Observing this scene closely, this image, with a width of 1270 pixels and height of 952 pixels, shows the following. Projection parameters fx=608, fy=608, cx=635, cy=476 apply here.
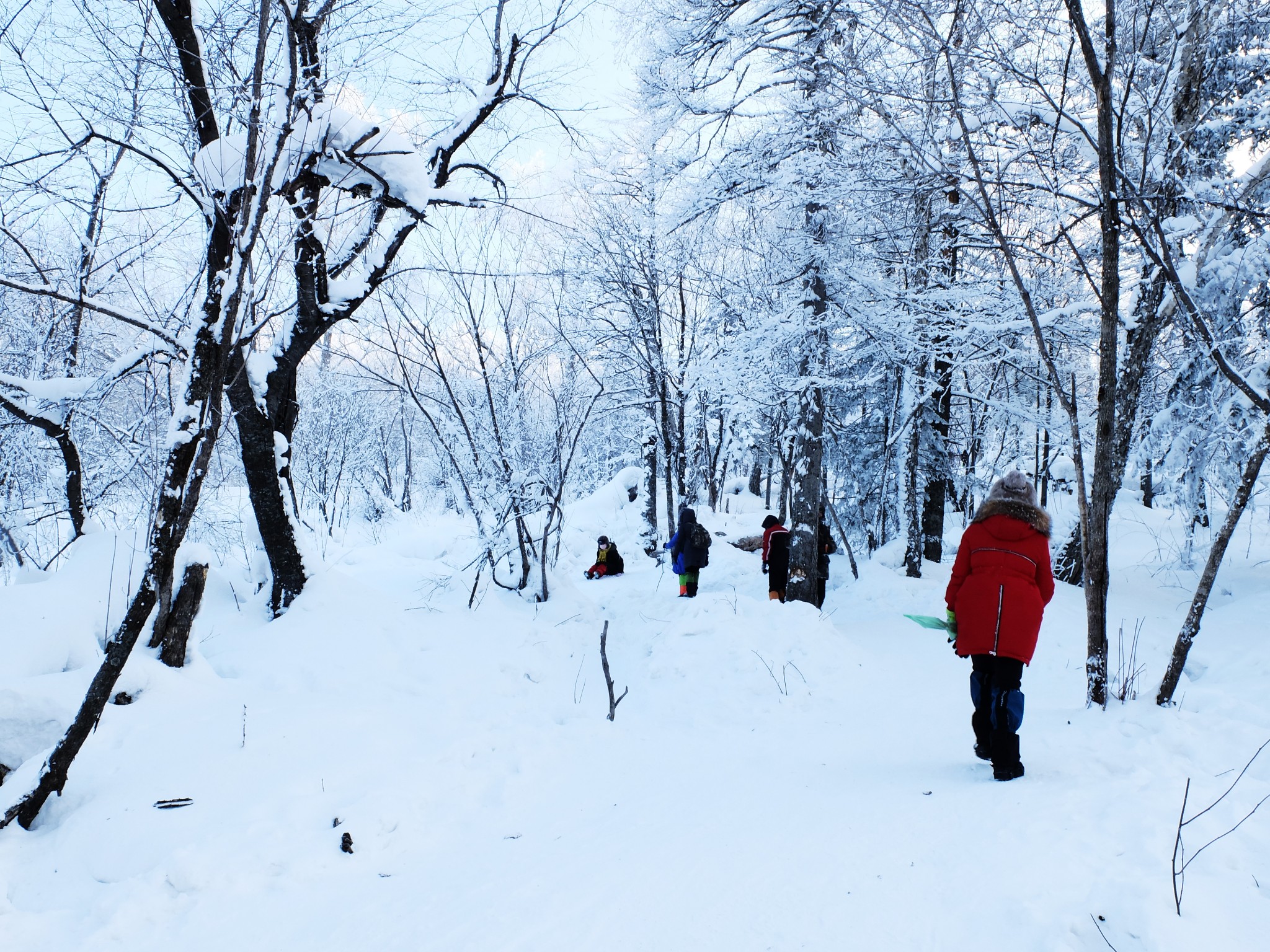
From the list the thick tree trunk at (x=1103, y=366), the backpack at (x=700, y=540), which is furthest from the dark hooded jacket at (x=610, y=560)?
the thick tree trunk at (x=1103, y=366)

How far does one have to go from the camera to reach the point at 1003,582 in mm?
3326

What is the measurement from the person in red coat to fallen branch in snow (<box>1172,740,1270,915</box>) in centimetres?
74

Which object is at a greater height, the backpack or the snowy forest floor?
the backpack

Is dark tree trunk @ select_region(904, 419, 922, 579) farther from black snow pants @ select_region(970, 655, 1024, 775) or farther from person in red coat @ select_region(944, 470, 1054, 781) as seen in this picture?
black snow pants @ select_region(970, 655, 1024, 775)

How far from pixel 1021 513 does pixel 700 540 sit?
6.00 meters

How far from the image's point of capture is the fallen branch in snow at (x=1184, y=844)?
1925 mm

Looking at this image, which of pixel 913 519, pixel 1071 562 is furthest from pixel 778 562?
pixel 1071 562

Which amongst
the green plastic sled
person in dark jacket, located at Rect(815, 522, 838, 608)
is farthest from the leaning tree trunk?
the green plastic sled

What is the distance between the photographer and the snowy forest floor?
216 cm

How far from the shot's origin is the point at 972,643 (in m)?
3.36

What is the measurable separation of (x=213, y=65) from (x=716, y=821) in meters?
4.71

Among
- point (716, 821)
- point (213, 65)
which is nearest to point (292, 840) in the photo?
point (716, 821)

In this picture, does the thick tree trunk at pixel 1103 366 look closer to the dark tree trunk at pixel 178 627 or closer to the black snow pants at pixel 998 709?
the black snow pants at pixel 998 709

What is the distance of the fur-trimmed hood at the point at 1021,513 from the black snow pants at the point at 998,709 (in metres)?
0.76
